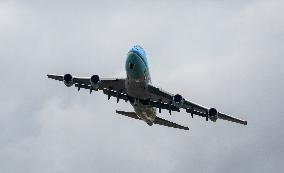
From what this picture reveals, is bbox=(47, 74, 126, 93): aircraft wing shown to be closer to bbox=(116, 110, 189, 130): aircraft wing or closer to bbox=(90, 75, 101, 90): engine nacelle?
bbox=(90, 75, 101, 90): engine nacelle

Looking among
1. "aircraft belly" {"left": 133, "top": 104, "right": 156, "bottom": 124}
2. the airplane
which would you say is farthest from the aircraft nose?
"aircraft belly" {"left": 133, "top": 104, "right": 156, "bottom": 124}

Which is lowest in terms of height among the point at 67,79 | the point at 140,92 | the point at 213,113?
the point at 213,113

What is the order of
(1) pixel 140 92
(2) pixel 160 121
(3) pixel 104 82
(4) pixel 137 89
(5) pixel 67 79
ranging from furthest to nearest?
1. (2) pixel 160 121
2. (3) pixel 104 82
3. (1) pixel 140 92
4. (4) pixel 137 89
5. (5) pixel 67 79

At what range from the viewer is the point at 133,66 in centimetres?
9269

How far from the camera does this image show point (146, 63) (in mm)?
97438

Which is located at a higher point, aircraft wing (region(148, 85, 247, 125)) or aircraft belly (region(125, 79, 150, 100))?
aircraft belly (region(125, 79, 150, 100))

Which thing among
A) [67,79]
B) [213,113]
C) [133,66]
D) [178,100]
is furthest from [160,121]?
[133,66]

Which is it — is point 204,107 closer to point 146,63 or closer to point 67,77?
point 146,63

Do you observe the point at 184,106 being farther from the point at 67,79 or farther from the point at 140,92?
the point at 67,79

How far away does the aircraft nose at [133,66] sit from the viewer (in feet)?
304

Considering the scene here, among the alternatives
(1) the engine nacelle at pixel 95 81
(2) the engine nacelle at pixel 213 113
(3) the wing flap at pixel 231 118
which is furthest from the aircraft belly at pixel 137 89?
(3) the wing flap at pixel 231 118

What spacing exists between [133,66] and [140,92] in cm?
624

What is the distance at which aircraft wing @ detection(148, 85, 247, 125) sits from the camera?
99062mm

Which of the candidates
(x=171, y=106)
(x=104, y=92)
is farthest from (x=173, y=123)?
(x=104, y=92)
